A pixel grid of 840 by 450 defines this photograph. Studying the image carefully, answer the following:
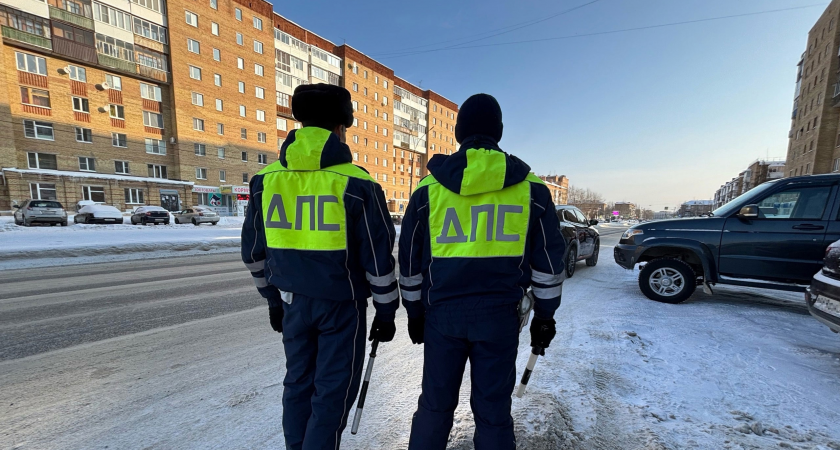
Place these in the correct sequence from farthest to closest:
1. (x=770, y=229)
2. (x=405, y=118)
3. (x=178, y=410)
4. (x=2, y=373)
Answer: (x=405, y=118) < (x=770, y=229) < (x=2, y=373) < (x=178, y=410)

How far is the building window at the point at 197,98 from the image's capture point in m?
31.8

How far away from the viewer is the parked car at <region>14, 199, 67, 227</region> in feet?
55.9

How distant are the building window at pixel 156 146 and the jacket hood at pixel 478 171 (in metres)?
39.1

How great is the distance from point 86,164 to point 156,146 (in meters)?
5.22

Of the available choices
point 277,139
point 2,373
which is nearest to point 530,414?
point 2,373

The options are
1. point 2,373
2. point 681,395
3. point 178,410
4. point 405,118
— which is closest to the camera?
point 178,410

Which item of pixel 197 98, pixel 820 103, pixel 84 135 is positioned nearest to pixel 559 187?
pixel 820 103

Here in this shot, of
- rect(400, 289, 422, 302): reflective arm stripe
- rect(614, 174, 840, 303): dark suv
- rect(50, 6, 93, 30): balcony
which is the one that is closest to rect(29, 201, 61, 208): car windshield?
rect(50, 6, 93, 30): balcony

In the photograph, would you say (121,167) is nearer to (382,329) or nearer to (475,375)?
(382,329)

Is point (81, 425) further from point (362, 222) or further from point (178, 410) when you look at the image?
point (362, 222)

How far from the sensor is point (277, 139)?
39562 mm

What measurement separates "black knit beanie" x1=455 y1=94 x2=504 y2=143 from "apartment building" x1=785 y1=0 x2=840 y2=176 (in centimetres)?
4867

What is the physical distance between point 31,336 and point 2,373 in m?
1.10

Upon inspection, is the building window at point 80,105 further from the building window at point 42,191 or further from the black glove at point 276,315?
the black glove at point 276,315
